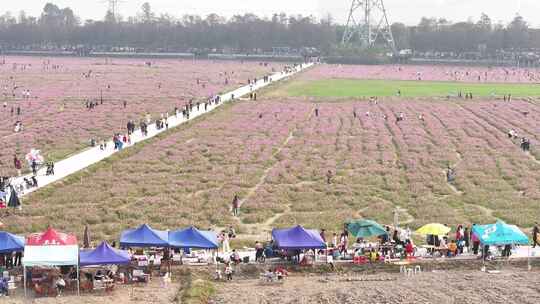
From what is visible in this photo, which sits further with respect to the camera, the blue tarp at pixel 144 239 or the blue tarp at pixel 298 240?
the blue tarp at pixel 298 240

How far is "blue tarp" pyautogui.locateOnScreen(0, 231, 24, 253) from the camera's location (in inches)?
1027

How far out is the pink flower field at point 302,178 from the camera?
35.3 metres

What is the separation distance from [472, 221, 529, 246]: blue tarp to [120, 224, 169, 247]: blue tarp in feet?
36.2

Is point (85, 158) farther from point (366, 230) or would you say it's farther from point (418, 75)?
point (418, 75)

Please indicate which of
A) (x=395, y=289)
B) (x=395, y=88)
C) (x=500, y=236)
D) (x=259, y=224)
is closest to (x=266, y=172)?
(x=259, y=224)

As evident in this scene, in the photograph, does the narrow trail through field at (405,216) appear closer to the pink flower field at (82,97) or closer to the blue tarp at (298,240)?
the blue tarp at (298,240)

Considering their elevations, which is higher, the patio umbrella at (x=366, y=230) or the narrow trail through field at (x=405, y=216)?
the patio umbrella at (x=366, y=230)

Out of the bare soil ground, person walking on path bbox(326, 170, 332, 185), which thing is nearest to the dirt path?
person walking on path bbox(326, 170, 332, 185)

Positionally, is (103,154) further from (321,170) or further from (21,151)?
(321,170)

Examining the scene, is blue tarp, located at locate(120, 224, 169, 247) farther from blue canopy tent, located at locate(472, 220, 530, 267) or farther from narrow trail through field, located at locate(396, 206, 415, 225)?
narrow trail through field, located at locate(396, 206, 415, 225)

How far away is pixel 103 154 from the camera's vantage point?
1951 inches

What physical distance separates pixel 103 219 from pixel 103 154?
15.8m

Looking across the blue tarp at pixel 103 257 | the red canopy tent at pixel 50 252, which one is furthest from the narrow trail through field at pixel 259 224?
the red canopy tent at pixel 50 252

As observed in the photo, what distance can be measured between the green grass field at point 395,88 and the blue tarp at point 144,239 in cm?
6735
